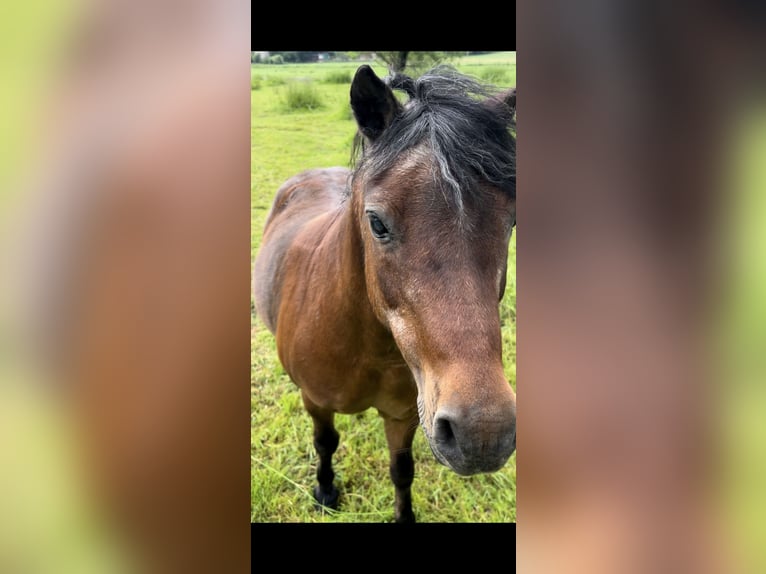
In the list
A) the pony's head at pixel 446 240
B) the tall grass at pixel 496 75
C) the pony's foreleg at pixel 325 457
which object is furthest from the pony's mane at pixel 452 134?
the pony's foreleg at pixel 325 457

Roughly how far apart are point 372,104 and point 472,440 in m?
0.74

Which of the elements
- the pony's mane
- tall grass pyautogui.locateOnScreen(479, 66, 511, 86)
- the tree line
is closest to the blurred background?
the pony's mane

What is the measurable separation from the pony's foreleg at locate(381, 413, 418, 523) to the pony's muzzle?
766mm

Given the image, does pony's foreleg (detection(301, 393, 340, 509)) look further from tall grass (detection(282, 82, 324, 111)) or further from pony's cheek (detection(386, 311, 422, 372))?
tall grass (detection(282, 82, 324, 111))

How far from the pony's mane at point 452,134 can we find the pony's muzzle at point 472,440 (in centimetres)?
41

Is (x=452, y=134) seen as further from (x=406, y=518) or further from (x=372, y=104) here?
(x=406, y=518)

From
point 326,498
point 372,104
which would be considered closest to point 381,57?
point 372,104

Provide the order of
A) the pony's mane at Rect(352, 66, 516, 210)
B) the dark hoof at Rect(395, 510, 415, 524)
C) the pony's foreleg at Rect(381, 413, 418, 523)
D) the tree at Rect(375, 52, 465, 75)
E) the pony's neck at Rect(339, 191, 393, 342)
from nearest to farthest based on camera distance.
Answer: the pony's mane at Rect(352, 66, 516, 210), the pony's neck at Rect(339, 191, 393, 342), the tree at Rect(375, 52, 465, 75), the pony's foreleg at Rect(381, 413, 418, 523), the dark hoof at Rect(395, 510, 415, 524)

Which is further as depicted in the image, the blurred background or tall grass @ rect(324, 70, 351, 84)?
tall grass @ rect(324, 70, 351, 84)

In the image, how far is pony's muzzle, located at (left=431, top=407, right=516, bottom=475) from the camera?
0.90 meters
